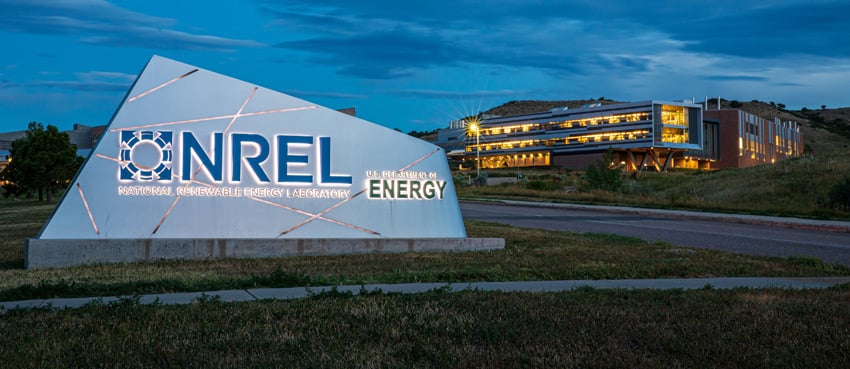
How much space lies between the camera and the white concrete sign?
12570 millimetres

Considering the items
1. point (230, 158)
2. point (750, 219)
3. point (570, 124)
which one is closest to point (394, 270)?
point (230, 158)

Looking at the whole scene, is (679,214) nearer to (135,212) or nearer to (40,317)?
(135,212)

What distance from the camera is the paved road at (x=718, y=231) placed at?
648 inches

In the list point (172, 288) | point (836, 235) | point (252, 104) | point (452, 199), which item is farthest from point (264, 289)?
point (836, 235)

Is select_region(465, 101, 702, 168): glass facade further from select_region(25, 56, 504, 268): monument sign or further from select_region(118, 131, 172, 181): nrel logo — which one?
select_region(118, 131, 172, 181): nrel logo

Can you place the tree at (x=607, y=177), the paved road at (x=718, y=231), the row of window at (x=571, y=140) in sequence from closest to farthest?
the paved road at (x=718, y=231) → the tree at (x=607, y=177) → the row of window at (x=571, y=140)

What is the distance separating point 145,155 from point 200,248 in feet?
6.53

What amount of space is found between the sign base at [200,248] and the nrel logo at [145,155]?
1.22 metres

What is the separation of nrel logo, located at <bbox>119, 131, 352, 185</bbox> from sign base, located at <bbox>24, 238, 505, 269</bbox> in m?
1.19

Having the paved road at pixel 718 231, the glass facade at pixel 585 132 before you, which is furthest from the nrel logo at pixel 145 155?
the glass facade at pixel 585 132

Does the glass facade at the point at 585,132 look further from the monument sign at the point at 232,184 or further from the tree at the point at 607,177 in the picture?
the monument sign at the point at 232,184

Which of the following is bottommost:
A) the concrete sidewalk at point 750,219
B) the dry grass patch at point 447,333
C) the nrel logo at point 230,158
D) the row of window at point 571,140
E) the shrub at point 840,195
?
the dry grass patch at point 447,333

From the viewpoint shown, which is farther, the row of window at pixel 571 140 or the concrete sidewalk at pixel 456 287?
the row of window at pixel 571 140

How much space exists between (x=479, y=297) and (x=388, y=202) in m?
6.49
